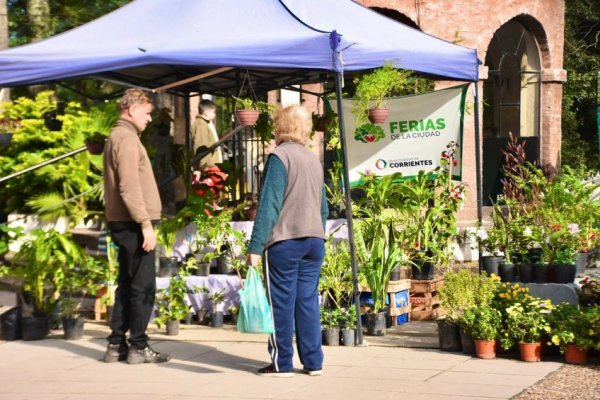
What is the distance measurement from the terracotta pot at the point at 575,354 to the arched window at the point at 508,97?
10.4 meters

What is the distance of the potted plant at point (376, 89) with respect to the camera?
9.88 metres

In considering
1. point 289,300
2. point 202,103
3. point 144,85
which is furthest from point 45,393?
point 202,103

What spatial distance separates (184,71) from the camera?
40.0ft

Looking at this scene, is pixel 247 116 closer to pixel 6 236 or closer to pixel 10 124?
pixel 6 236

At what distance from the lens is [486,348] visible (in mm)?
8492

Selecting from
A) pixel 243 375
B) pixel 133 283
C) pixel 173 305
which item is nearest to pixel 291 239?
pixel 243 375

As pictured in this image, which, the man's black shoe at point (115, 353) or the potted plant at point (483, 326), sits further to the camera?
the man's black shoe at point (115, 353)

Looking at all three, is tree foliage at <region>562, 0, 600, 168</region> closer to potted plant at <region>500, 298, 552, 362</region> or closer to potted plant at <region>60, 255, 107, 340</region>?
potted plant at <region>60, 255, 107, 340</region>

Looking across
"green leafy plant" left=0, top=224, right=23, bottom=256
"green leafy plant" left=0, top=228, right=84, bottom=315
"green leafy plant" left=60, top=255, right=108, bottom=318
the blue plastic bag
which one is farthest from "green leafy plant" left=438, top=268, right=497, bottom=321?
"green leafy plant" left=0, top=224, right=23, bottom=256

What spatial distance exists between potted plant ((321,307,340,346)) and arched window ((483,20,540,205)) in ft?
31.0

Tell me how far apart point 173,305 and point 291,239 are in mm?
2815

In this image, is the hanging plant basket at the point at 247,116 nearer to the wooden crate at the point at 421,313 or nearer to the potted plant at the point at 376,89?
the potted plant at the point at 376,89

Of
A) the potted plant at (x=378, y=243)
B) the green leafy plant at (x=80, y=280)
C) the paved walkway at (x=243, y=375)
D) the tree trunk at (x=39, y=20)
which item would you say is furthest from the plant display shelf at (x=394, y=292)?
the tree trunk at (x=39, y=20)

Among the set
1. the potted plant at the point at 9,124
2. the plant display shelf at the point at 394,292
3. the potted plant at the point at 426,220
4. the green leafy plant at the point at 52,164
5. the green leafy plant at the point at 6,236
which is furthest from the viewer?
the potted plant at the point at 9,124
